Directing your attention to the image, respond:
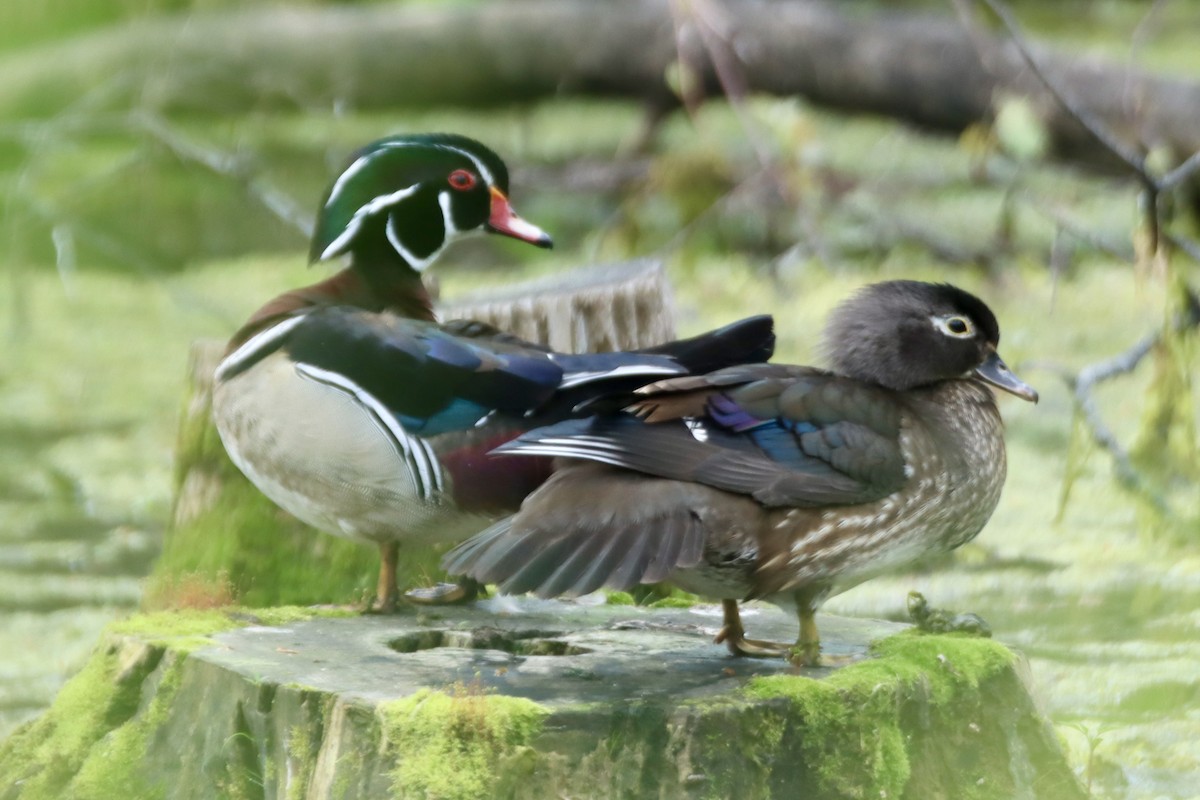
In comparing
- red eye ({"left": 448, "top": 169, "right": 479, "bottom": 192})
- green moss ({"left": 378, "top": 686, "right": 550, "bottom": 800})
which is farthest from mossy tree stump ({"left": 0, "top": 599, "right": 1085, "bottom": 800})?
red eye ({"left": 448, "top": 169, "right": 479, "bottom": 192})

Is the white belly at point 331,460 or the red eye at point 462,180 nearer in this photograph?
the white belly at point 331,460

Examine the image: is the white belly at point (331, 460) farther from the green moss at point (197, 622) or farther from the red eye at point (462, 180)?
the red eye at point (462, 180)

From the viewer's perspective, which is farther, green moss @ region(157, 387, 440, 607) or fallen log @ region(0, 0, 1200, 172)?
fallen log @ region(0, 0, 1200, 172)

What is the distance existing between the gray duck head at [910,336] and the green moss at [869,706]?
0.36m

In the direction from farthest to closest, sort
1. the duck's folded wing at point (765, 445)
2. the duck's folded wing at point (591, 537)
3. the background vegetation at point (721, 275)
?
the background vegetation at point (721, 275) → the duck's folded wing at point (765, 445) → the duck's folded wing at point (591, 537)

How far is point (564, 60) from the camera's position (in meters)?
6.33

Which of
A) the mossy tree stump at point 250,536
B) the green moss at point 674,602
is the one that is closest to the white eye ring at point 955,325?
the green moss at point 674,602

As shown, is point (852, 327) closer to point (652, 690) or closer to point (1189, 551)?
point (652, 690)

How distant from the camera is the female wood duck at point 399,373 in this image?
7.14ft

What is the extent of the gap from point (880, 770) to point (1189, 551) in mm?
2061

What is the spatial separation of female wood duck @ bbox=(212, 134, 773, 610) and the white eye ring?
224mm

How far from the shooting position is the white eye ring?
229 centimetres

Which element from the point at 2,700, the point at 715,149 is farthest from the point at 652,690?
the point at 715,149

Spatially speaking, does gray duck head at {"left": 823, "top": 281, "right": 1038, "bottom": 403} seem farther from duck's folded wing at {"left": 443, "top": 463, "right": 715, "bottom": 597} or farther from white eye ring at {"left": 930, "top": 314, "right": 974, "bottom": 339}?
duck's folded wing at {"left": 443, "top": 463, "right": 715, "bottom": 597}
